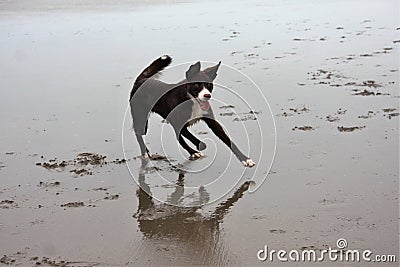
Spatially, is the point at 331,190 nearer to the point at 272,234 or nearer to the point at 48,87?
the point at 272,234

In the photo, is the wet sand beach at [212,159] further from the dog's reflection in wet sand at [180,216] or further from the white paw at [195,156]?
the white paw at [195,156]

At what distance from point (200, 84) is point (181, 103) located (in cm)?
25

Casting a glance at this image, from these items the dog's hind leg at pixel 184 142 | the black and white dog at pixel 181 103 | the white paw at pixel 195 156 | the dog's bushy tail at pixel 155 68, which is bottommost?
the white paw at pixel 195 156

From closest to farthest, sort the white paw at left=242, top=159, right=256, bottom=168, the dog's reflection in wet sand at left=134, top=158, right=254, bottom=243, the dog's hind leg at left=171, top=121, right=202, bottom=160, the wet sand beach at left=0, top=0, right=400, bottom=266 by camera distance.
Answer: the wet sand beach at left=0, top=0, right=400, bottom=266
the dog's reflection in wet sand at left=134, top=158, right=254, bottom=243
the white paw at left=242, top=159, right=256, bottom=168
the dog's hind leg at left=171, top=121, right=202, bottom=160

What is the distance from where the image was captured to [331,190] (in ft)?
15.7

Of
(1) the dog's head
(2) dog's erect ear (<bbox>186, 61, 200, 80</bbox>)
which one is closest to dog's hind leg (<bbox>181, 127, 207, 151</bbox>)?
(1) the dog's head

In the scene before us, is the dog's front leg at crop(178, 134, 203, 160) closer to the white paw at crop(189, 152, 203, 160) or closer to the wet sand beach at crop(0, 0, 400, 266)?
the white paw at crop(189, 152, 203, 160)

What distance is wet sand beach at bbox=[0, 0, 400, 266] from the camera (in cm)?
418

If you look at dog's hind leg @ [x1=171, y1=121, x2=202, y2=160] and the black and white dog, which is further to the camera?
dog's hind leg @ [x1=171, y1=121, x2=202, y2=160]

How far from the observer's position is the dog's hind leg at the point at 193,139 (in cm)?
586

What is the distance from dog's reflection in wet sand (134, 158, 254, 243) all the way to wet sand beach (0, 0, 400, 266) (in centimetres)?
1

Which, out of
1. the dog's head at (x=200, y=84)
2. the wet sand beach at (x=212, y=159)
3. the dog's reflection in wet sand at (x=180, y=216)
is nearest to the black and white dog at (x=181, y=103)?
the dog's head at (x=200, y=84)

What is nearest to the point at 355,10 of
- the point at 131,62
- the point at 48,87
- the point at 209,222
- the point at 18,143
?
the point at 131,62

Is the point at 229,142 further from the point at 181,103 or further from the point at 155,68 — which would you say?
the point at 155,68
